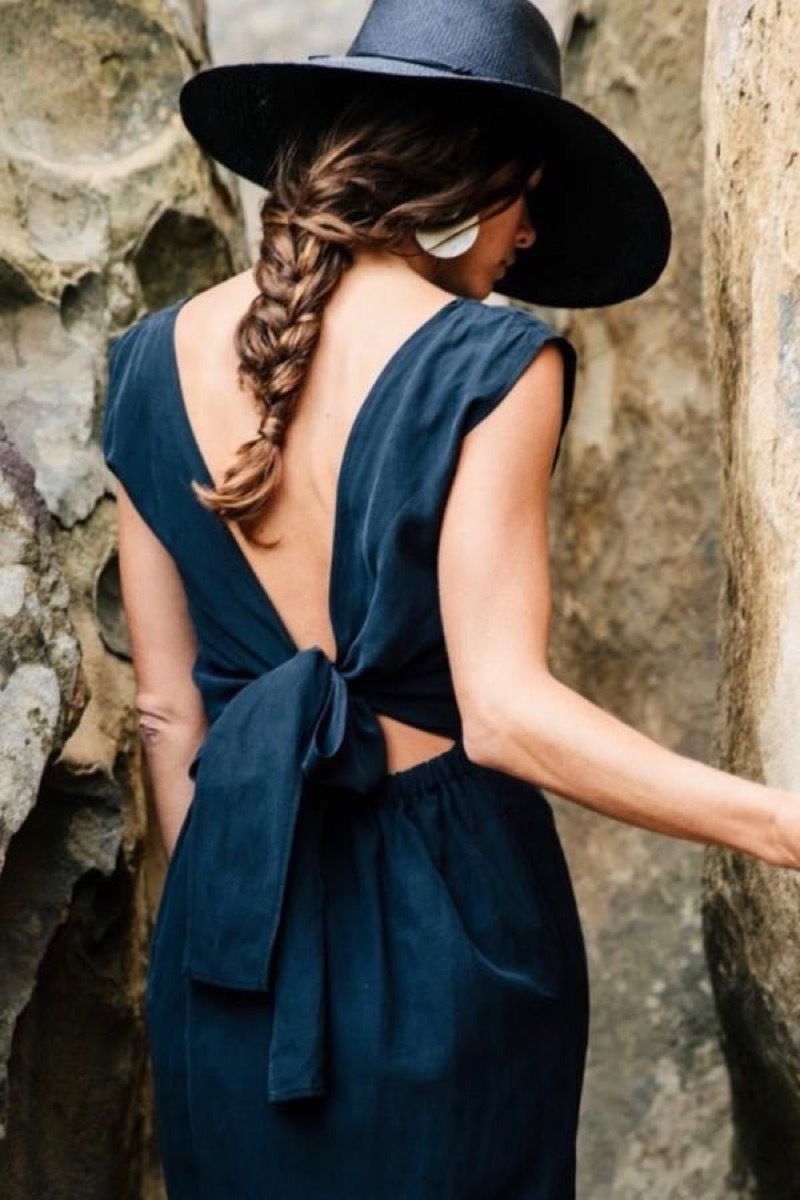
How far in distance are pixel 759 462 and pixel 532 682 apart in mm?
709

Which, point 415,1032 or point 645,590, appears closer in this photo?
point 415,1032

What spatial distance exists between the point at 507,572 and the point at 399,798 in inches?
12.2

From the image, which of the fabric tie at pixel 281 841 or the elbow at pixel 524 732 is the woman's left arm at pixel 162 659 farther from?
the elbow at pixel 524 732

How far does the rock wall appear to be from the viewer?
98.2 inches

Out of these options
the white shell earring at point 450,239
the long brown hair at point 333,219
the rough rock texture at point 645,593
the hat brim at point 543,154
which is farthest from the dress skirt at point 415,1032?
the rough rock texture at point 645,593

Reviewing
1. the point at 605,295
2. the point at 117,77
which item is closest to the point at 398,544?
the point at 605,295

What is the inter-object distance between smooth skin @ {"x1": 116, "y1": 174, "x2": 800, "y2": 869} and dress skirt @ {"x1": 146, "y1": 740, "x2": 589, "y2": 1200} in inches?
3.5

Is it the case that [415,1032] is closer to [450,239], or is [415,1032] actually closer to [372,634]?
[372,634]

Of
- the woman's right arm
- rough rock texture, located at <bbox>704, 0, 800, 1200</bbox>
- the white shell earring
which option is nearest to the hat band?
the white shell earring

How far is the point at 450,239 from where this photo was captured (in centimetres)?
226

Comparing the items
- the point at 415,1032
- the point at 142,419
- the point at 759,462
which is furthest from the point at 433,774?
the point at 759,462

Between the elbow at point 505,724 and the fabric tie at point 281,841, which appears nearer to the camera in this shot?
the elbow at point 505,724

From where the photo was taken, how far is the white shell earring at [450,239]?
7.38 ft

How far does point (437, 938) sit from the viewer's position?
7.25 ft
